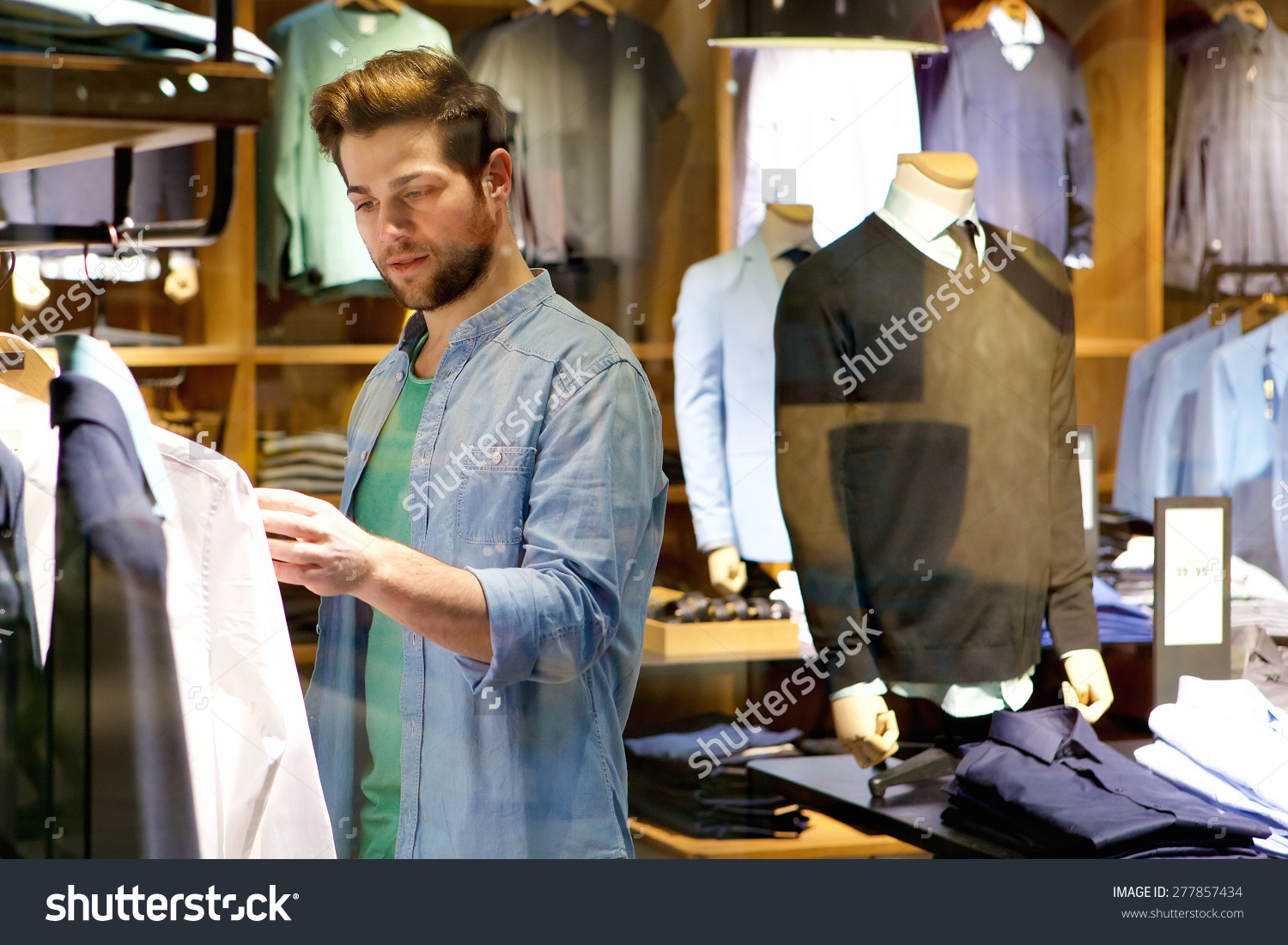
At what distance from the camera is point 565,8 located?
1856 millimetres

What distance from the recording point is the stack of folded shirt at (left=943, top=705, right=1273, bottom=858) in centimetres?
171

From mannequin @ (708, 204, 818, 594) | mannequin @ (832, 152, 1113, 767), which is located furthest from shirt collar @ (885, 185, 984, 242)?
mannequin @ (708, 204, 818, 594)

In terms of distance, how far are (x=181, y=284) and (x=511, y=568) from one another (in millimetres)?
642

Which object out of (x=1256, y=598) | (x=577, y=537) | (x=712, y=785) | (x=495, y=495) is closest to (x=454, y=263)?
(x=495, y=495)

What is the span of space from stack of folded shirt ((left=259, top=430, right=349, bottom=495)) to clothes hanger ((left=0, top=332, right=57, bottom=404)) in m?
0.29

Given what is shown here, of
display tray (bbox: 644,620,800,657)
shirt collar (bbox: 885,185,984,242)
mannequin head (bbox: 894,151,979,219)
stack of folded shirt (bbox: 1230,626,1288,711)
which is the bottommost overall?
stack of folded shirt (bbox: 1230,626,1288,711)

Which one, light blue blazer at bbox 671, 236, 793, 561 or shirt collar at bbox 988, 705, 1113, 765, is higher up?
light blue blazer at bbox 671, 236, 793, 561

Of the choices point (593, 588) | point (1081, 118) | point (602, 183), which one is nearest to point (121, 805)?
point (593, 588)

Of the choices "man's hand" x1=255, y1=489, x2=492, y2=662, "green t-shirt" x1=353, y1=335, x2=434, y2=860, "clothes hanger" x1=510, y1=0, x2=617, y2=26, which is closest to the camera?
"man's hand" x1=255, y1=489, x2=492, y2=662

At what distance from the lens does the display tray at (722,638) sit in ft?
6.26

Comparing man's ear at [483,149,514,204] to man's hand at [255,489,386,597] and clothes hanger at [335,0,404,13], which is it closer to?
clothes hanger at [335,0,404,13]
